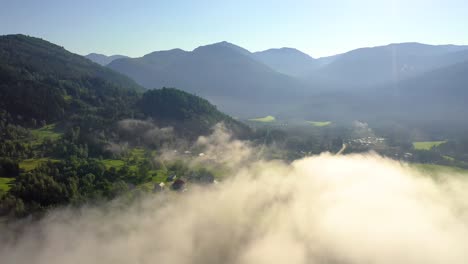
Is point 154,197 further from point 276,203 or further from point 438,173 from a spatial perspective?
point 438,173

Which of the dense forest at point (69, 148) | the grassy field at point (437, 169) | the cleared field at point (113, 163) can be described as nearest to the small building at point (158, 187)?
the dense forest at point (69, 148)

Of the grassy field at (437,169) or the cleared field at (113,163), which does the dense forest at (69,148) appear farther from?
the grassy field at (437,169)

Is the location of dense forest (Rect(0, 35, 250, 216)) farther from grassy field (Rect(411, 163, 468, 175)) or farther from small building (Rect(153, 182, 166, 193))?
grassy field (Rect(411, 163, 468, 175))

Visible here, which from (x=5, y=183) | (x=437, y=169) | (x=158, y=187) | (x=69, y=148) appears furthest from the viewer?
(x=437, y=169)

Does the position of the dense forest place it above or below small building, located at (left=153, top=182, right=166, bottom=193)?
above

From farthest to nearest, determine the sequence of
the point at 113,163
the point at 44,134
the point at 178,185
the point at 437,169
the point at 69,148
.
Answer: the point at 44,134
the point at 437,169
the point at 69,148
the point at 113,163
the point at 178,185

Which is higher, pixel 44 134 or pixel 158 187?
pixel 44 134

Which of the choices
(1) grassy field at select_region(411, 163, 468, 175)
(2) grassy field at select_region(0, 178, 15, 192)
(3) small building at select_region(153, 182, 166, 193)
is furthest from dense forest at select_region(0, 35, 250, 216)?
(1) grassy field at select_region(411, 163, 468, 175)

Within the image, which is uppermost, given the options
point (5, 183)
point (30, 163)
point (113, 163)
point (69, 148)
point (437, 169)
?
point (69, 148)

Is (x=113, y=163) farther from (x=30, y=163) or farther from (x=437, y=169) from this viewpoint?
(x=437, y=169)

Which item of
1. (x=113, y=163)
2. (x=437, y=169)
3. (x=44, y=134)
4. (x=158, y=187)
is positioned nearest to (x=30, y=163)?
(x=113, y=163)
